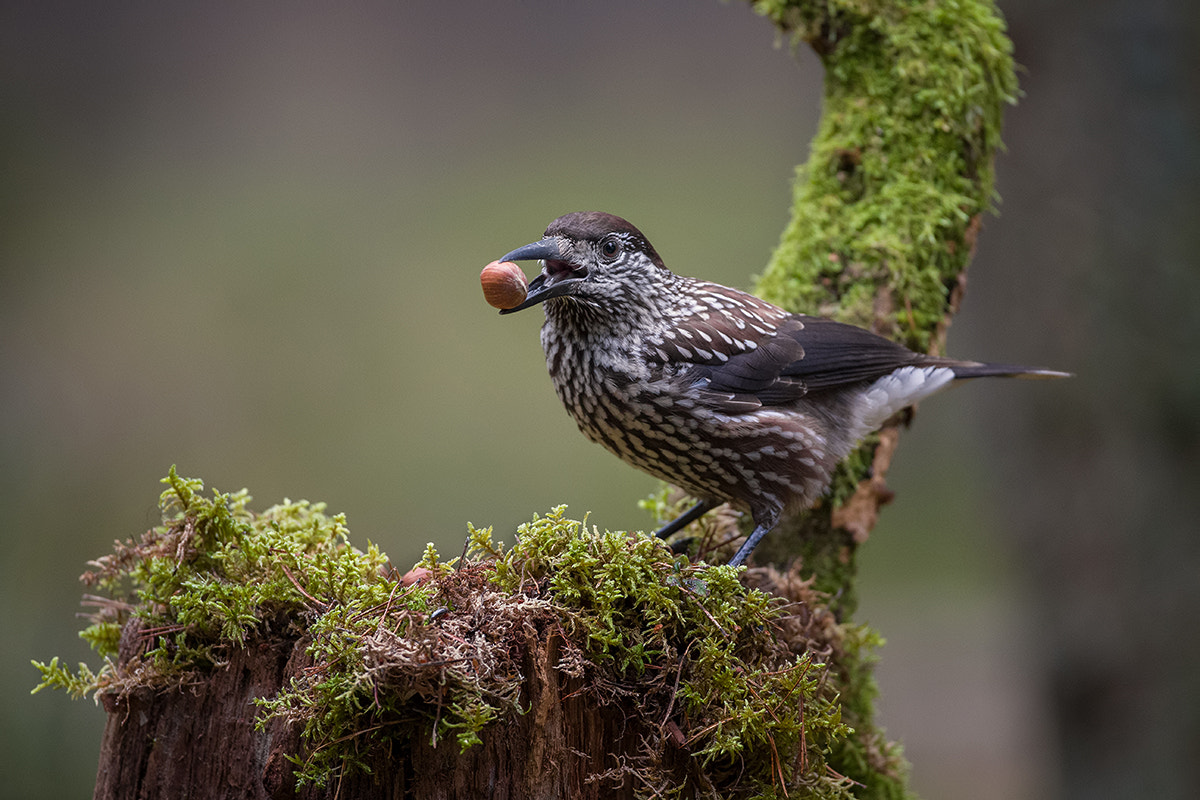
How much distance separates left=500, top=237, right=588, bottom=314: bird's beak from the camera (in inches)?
Result: 120

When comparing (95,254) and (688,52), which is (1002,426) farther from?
(95,254)

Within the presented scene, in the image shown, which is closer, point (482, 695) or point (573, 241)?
point (482, 695)

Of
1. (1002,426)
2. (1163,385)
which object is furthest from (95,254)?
(1163,385)

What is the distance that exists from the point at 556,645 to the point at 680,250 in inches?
235

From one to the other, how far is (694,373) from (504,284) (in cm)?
82

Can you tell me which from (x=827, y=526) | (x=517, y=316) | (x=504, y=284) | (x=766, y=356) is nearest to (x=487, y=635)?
(x=504, y=284)

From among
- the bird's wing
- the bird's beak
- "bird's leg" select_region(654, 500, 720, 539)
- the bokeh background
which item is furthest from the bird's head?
the bokeh background

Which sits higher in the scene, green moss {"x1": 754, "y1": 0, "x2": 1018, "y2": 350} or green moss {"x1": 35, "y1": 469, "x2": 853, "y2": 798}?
green moss {"x1": 754, "y1": 0, "x2": 1018, "y2": 350}

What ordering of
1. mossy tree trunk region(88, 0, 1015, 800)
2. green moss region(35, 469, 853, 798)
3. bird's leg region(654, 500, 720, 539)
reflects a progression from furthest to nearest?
bird's leg region(654, 500, 720, 539) < mossy tree trunk region(88, 0, 1015, 800) < green moss region(35, 469, 853, 798)

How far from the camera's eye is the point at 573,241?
10.6ft

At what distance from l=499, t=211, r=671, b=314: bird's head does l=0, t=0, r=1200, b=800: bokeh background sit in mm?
3030

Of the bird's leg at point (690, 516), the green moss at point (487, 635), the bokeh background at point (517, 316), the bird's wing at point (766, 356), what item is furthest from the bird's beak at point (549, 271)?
the bokeh background at point (517, 316)

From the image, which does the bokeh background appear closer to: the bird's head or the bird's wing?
the bird's wing

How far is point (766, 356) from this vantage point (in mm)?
A: 3475
